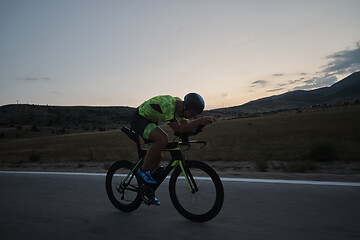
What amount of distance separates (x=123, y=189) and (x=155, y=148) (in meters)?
1.02

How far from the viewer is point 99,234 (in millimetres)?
3414

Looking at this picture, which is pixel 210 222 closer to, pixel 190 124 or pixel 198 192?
pixel 198 192

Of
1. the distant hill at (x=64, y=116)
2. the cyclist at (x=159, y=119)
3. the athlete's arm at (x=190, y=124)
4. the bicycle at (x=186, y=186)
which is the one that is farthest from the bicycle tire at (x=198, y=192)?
the distant hill at (x=64, y=116)

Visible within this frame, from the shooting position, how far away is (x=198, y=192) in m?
3.65

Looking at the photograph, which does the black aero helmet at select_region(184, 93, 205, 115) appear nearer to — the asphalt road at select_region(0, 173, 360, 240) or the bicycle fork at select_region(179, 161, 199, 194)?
the bicycle fork at select_region(179, 161, 199, 194)

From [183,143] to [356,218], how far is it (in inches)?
86.1

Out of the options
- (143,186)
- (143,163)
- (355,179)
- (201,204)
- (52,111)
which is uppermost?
(52,111)

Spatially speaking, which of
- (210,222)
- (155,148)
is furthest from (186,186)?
(155,148)

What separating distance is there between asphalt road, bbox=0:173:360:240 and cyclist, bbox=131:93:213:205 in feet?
1.80

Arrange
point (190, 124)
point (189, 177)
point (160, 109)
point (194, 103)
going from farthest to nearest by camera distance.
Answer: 1. point (160, 109)
2. point (189, 177)
3. point (194, 103)
4. point (190, 124)

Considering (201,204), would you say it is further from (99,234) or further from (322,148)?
(322,148)

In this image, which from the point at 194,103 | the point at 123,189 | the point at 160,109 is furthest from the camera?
the point at 123,189

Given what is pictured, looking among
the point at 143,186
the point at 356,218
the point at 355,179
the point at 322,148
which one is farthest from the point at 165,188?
the point at 322,148

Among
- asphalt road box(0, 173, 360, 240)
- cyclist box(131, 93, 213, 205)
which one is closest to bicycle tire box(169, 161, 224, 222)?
asphalt road box(0, 173, 360, 240)
